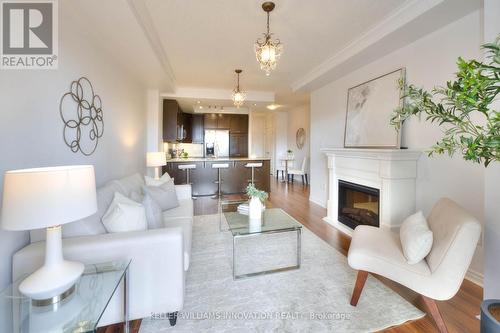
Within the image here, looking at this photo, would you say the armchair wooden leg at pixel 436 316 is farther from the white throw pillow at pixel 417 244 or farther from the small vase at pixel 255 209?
the small vase at pixel 255 209

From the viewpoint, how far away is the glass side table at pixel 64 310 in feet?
3.30

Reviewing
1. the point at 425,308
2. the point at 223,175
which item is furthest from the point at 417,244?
the point at 223,175

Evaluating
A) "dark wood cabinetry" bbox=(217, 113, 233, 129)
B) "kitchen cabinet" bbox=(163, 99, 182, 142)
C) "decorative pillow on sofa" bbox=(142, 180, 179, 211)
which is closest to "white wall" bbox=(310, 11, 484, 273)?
"decorative pillow on sofa" bbox=(142, 180, 179, 211)

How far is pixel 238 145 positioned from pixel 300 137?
2.35 metres

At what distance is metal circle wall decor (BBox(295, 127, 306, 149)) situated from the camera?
812 cm

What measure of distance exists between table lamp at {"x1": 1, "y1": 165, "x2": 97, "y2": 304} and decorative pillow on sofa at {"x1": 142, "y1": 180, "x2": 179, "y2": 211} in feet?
5.53

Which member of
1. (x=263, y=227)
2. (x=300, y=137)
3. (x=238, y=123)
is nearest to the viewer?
(x=263, y=227)

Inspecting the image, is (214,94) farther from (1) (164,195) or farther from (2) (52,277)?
(2) (52,277)

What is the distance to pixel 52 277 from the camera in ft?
3.65

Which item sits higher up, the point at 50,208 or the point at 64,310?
the point at 50,208

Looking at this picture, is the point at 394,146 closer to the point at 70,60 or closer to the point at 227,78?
the point at 227,78

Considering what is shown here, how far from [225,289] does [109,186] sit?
1574 mm

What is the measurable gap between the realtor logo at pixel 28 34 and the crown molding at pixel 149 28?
2.08 ft

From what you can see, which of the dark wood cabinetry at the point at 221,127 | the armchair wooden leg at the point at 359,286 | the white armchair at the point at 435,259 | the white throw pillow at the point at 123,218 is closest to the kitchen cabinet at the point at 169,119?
the dark wood cabinetry at the point at 221,127
